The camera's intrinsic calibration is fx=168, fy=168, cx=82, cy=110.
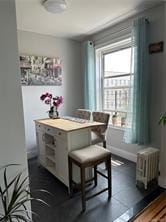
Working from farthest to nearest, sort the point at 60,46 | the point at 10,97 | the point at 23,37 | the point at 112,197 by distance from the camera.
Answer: the point at 60,46, the point at 23,37, the point at 112,197, the point at 10,97

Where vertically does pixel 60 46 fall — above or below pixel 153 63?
above

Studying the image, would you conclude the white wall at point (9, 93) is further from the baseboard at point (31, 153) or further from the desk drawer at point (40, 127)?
the baseboard at point (31, 153)

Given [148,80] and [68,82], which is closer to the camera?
[148,80]

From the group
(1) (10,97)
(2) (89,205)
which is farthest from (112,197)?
(1) (10,97)

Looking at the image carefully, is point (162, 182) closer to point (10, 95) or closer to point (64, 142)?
point (64, 142)

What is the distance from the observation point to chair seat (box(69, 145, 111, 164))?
1.91 m

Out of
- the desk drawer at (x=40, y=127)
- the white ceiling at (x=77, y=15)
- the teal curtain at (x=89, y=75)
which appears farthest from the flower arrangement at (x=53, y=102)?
the white ceiling at (x=77, y=15)

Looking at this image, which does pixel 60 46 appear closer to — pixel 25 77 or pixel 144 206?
pixel 25 77

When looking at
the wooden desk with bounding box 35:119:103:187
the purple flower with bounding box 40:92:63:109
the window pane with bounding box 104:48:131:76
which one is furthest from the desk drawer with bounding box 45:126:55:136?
the window pane with bounding box 104:48:131:76

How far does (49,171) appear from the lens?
110 inches

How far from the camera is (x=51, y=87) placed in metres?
3.67

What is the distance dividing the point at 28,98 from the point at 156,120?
2.43m

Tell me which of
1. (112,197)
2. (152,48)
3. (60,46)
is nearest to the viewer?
(112,197)

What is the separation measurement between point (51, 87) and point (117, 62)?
4.92 ft
